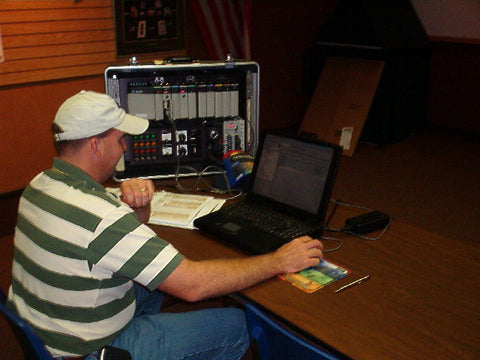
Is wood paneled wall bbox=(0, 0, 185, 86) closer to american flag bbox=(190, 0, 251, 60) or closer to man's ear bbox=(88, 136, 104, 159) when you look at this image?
american flag bbox=(190, 0, 251, 60)

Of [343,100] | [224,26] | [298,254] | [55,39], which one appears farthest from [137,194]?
[343,100]

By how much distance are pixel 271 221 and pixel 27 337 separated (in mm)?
859

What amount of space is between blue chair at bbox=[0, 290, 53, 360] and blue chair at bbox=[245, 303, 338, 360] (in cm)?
49

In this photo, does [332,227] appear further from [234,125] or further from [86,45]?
[86,45]

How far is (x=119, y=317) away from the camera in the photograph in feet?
4.88

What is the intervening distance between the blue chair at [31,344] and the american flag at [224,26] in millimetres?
3851

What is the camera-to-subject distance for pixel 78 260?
1.36 meters

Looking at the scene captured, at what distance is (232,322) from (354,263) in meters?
0.41

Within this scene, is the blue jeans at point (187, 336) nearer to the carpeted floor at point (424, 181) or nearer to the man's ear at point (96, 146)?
the man's ear at point (96, 146)

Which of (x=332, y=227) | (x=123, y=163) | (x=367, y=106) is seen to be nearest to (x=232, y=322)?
(x=332, y=227)

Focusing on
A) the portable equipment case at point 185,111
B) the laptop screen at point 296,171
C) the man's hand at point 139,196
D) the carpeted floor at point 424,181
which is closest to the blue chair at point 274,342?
the laptop screen at point 296,171

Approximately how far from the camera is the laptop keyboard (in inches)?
68.3

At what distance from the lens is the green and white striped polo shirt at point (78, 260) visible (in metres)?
1.36

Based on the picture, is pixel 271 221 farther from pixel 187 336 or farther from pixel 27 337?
pixel 27 337
